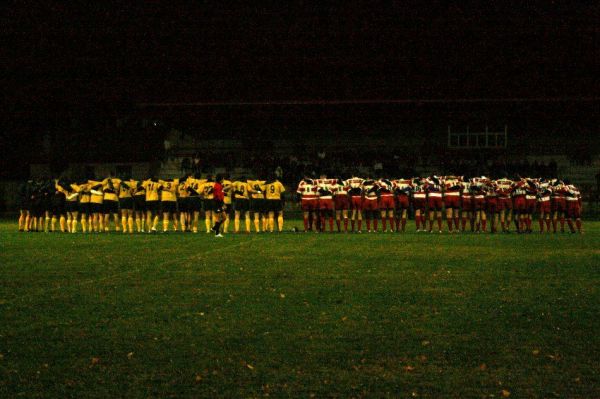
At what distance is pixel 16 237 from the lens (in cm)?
2602

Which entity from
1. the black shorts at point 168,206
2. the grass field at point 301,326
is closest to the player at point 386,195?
the black shorts at point 168,206

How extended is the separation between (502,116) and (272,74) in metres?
16.0

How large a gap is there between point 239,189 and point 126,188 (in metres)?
4.02

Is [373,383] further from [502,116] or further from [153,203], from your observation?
[502,116]

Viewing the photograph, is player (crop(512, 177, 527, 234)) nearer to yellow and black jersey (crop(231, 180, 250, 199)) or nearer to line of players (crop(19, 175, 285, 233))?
line of players (crop(19, 175, 285, 233))

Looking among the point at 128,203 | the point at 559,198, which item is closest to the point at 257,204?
the point at 128,203

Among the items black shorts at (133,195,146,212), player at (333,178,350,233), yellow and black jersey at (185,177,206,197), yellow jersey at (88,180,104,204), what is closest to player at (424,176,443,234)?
player at (333,178,350,233)

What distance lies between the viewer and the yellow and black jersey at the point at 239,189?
26.5m

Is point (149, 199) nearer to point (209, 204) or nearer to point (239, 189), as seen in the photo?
point (209, 204)

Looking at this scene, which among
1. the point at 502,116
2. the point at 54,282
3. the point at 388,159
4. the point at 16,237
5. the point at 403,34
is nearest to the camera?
the point at 54,282

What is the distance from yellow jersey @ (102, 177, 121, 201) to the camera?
2762cm

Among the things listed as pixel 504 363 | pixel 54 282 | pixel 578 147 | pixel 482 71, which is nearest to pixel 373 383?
pixel 504 363

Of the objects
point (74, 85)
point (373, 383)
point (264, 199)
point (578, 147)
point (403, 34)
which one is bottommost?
point (373, 383)

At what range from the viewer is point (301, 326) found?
955 centimetres
